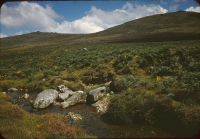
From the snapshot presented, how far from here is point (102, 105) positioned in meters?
8.38

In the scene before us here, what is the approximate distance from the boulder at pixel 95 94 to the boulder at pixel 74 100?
188mm

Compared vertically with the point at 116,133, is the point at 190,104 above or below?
above

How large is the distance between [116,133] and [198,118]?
6.80ft

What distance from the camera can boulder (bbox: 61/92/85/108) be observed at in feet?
28.3

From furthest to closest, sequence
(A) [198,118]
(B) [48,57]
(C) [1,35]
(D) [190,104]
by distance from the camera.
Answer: (B) [48,57]
(C) [1,35]
(D) [190,104]
(A) [198,118]

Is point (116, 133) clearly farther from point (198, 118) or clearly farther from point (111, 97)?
point (198, 118)

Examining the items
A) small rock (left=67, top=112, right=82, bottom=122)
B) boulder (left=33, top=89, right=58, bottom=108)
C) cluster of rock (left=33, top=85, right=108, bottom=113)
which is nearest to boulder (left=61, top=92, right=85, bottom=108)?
cluster of rock (left=33, top=85, right=108, bottom=113)

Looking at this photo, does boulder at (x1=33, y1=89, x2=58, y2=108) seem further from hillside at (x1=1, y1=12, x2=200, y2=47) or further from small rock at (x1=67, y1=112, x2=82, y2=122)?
hillside at (x1=1, y1=12, x2=200, y2=47)

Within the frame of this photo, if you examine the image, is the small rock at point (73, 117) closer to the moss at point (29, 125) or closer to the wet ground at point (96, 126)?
the wet ground at point (96, 126)

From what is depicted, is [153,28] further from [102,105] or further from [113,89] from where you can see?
[102,105]

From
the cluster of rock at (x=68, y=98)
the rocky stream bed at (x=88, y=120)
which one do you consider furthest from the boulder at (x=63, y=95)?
the rocky stream bed at (x=88, y=120)

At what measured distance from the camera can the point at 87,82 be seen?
29.2 feet

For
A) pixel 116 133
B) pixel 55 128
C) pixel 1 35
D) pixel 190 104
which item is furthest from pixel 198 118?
pixel 1 35

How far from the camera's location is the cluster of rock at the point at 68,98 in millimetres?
8422
